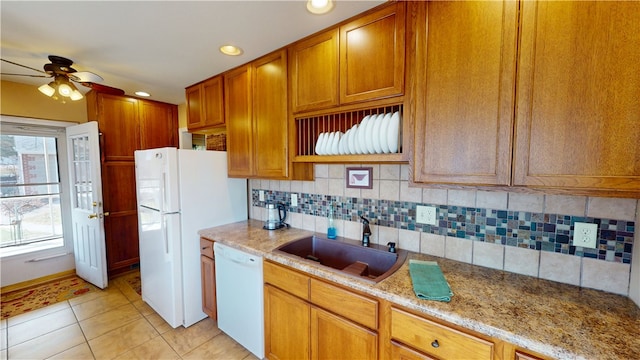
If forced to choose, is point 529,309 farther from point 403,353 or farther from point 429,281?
point 403,353

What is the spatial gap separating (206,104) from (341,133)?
5.18 feet

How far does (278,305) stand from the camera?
1.61 metres

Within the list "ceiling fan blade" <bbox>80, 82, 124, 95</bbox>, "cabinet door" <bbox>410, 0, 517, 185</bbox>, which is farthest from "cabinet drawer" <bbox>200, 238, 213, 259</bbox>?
"ceiling fan blade" <bbox>80, 82, 124, 95</bbox>

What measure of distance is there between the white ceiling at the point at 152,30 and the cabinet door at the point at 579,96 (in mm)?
826

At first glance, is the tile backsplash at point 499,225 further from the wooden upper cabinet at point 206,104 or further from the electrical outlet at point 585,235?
the wooden upper cabinet at point 206,104

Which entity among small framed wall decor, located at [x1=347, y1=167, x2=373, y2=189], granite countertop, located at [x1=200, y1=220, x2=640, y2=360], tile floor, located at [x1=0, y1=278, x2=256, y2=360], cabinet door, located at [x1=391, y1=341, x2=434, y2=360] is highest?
small framed wall decor, located at [x1=347, y1=167, x2=373, y2=189]

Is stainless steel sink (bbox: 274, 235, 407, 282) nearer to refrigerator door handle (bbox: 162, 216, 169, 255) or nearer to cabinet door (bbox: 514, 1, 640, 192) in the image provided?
cabinet door (bbox: 514, 1, 640, 192)

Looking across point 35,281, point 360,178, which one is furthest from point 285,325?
point 35,281

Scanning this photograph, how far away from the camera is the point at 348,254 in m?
1.80

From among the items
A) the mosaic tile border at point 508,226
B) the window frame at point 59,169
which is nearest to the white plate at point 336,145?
Answer: the mosaic tile border at point 508,226

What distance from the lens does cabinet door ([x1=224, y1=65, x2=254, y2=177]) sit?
2102mm

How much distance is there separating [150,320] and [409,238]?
2.43 m

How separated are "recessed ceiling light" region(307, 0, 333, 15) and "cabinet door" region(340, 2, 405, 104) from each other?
0.56 feet

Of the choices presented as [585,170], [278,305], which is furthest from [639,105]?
[278,305]
